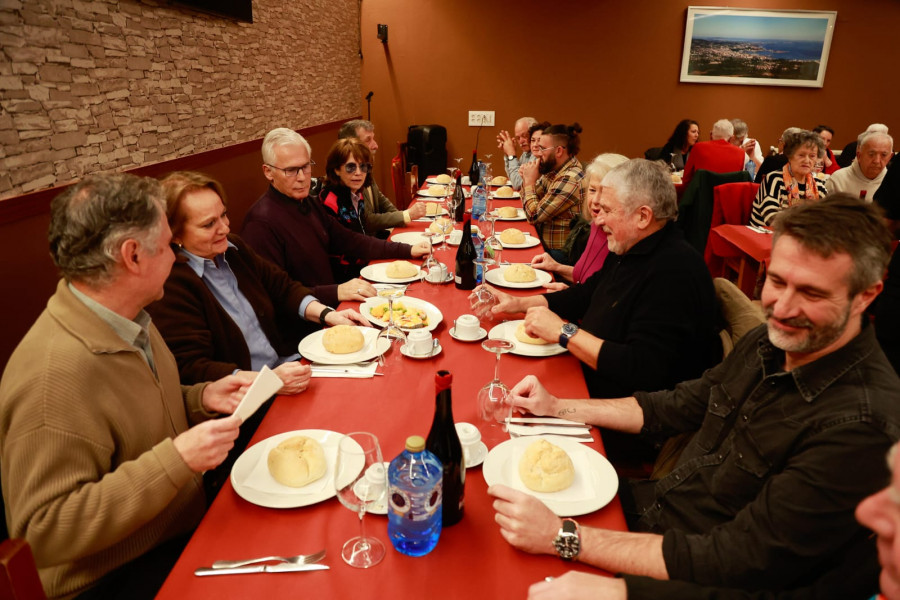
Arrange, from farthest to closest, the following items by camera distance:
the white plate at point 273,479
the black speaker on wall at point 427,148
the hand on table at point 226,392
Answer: the black speaker on wall at point 427,148
the hand on table at point 226,392
the white plate at point 273,479

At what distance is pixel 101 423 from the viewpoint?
Result: 1210 mm

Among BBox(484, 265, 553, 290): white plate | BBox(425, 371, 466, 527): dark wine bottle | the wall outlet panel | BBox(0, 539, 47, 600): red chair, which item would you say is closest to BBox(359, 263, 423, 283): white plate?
BBox(484, 265, 553, 290): white plate

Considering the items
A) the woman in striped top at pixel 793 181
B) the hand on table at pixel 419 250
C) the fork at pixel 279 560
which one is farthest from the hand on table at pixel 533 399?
the woman in striped top at pixel 793 181

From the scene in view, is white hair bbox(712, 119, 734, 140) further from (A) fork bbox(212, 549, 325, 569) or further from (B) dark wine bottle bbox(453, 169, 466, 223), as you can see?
(A) fork bbox(212, 549, 325, 569)

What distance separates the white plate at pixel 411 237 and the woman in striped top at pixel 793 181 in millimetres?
2492

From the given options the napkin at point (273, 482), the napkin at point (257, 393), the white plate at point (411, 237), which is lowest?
the napkin at point (273, 482)

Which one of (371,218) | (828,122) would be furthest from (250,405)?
(828,122)

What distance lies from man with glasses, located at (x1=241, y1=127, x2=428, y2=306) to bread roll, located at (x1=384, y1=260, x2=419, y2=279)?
0.91 ft

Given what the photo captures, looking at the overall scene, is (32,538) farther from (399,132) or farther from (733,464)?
(399,132)

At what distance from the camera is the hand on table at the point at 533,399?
1.53 meters

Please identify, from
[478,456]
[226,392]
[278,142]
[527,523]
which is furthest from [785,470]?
[278,142]

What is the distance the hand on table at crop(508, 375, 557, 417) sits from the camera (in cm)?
153

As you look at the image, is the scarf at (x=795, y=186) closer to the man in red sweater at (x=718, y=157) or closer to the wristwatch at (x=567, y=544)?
Result: the man in red sweater at (x=718, y=157)

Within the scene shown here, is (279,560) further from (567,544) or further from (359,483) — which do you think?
(567,544)
